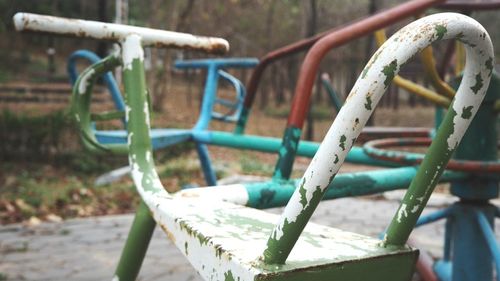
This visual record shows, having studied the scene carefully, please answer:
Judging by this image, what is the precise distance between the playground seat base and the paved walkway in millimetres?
1382

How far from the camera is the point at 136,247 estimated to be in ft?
2.95

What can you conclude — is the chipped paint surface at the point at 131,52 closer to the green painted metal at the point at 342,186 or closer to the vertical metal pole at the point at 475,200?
the green painted metal at the point at 342,186

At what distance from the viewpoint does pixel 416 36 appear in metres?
0.47

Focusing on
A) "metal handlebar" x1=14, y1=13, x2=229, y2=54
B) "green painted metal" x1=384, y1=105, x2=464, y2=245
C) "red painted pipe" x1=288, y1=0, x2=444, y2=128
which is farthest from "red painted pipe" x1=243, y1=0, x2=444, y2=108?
"green painted metal" x1=384, y1=105, x2=464, y2=245

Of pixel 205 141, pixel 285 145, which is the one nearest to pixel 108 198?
pixel 205 141

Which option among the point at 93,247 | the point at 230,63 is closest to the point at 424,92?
the point at 230,63

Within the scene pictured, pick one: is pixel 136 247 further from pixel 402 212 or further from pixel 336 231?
pixel 402 212

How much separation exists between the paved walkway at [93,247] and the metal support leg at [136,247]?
3.85 feet

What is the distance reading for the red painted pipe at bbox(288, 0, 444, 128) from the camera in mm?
1003

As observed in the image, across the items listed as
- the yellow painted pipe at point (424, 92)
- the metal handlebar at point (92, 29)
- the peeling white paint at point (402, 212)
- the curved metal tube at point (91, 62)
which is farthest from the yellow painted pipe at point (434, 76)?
the curved metal tube at point (91, 62)

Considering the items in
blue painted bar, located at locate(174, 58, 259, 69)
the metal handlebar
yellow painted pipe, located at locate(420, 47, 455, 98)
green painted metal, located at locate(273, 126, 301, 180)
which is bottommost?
blue painted bar, located at locate(174, 58, 259, 69)

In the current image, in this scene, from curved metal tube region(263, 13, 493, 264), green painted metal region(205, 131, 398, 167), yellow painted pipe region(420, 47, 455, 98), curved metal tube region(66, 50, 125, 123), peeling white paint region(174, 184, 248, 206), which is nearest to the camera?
curved metal tube region(263, 13, 493, 264)

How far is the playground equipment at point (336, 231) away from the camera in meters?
0.47

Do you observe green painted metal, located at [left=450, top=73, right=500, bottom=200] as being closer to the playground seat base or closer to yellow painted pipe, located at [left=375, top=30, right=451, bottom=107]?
yellow painted pipe, located at [left=375, top=30, right=451, bottom=107]
